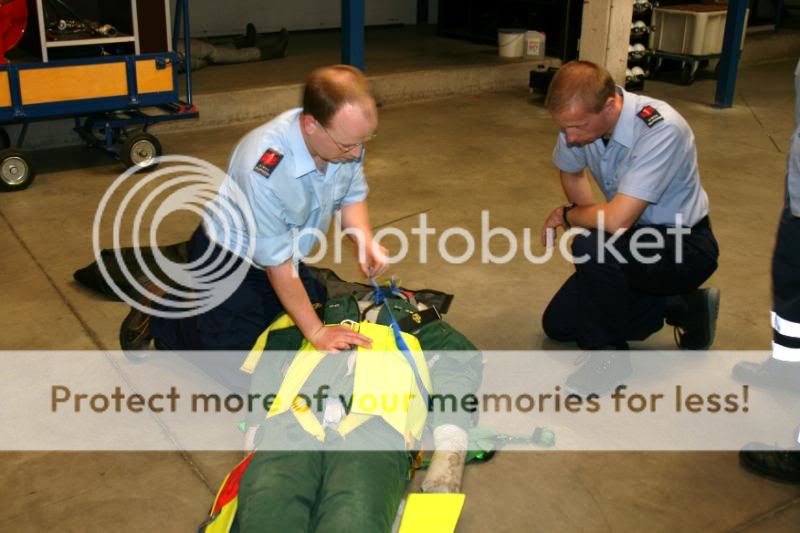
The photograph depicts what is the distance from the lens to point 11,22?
5367 millimetres

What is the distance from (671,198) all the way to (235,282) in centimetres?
171

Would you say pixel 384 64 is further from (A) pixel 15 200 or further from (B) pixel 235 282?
(B) pixel 235 282

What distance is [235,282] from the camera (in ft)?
10.9

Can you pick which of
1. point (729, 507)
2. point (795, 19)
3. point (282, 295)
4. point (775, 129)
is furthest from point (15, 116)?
point (795, 19)

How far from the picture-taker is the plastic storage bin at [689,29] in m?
8.86

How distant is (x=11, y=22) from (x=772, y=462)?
4.82 meters

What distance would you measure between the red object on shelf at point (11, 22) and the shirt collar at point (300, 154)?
3219 millimetres

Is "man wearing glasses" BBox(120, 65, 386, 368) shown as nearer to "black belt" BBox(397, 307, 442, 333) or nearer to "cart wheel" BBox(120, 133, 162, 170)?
→ "black belt" BBox(397, 307, 442, 333)

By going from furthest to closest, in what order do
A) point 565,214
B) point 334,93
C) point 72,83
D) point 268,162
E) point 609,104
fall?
point 72,83
point 565,214
point 609,104
point 268,162
point 334,93

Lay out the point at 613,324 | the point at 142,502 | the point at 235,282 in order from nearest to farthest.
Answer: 1. the point at 142,502
2. the point at 235,282
3. the point at 613,324

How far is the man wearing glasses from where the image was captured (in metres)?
2.72

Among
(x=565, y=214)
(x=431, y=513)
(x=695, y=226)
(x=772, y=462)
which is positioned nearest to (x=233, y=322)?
(x=431, y=513)

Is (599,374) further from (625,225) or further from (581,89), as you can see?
(581,89)

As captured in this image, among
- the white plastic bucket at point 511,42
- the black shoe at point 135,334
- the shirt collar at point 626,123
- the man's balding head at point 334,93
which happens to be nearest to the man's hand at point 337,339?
the man's balding head at point 334,93
